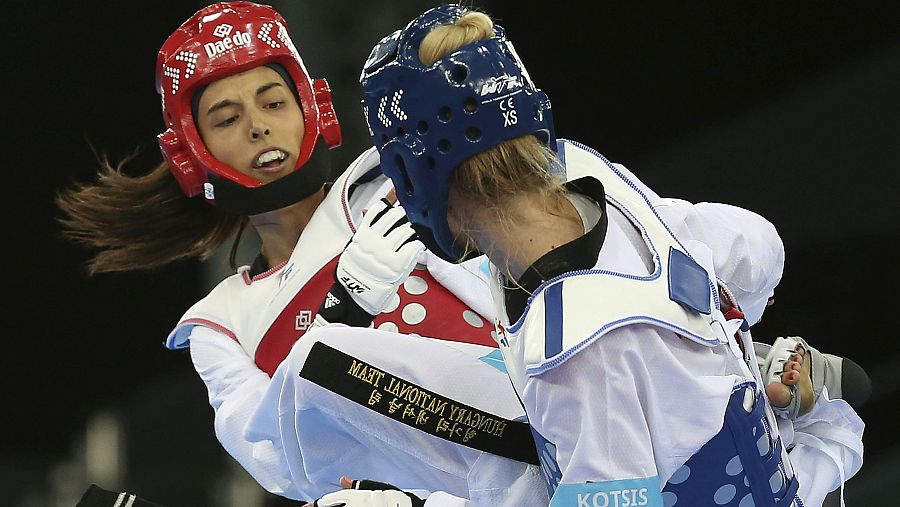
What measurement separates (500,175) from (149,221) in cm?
148

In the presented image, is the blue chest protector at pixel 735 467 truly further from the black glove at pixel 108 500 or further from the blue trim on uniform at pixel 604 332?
the black glove at pixel 108 500

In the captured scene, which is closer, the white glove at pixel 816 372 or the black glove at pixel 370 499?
the white glove at pixel 816 372

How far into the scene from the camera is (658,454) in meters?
1.51

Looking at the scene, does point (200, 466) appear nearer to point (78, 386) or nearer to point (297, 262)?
point (78, 386)

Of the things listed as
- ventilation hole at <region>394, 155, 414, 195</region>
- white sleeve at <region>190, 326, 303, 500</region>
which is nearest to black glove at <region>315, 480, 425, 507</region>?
white sleeve at <region>190, 326, 303, 500</region>

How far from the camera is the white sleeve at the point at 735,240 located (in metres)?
1.93

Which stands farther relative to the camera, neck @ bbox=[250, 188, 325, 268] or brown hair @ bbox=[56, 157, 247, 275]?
brown hair @ bbox=[56, 157, 247, 275]

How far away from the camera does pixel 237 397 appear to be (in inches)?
94.7

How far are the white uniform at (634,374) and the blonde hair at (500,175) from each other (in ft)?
0.26

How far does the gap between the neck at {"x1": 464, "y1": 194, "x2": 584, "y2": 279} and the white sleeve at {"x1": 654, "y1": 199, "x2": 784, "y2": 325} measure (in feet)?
1.13

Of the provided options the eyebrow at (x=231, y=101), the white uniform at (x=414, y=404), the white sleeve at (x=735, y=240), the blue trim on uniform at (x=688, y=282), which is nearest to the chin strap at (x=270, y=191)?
the eyebrow at (x=231, y=101)

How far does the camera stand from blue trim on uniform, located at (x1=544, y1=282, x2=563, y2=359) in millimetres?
1469

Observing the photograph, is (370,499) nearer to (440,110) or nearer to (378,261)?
(378,261)

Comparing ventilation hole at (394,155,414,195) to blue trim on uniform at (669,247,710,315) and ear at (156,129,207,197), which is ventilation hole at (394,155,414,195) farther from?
ear at (156,129,207,197)
